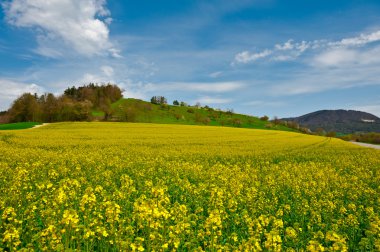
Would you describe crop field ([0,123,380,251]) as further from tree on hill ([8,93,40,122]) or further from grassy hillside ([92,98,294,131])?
grassy hillside ([92,98,294,131])

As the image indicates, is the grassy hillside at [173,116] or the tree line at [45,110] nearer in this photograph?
the tree line at [45,110]

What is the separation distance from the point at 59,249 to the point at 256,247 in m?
3.08

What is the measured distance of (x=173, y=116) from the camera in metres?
115

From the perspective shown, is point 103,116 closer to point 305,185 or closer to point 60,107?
point 60,107

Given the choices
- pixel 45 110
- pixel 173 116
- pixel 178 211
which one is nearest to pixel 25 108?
pixel 45 110

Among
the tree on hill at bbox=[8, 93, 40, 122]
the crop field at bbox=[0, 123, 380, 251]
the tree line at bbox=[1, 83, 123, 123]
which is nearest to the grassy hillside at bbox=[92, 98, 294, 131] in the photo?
the tree line at bbox=[1, 83, 123, 123]

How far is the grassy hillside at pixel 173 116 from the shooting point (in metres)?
94.2

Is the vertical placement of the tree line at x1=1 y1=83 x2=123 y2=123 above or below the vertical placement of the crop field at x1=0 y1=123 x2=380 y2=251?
above

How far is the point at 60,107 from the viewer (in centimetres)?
8450

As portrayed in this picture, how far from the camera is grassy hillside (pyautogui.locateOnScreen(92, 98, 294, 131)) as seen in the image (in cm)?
9425

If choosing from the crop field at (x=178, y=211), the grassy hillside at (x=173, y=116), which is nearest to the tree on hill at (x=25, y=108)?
the grassy hillside at (x=173, y=116)

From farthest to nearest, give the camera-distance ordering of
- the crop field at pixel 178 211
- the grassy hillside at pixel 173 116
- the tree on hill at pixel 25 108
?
1. the grassy hillside at pixel 173 116
2. the tree on hill at pixel 25 108
3. the crop field at pixel 178 211

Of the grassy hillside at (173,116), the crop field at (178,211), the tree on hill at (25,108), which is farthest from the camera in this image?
the grassy hillside at (173,116)

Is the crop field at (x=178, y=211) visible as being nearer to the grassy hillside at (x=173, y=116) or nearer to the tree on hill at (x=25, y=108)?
the tree on hill at (x=25, y=108)
